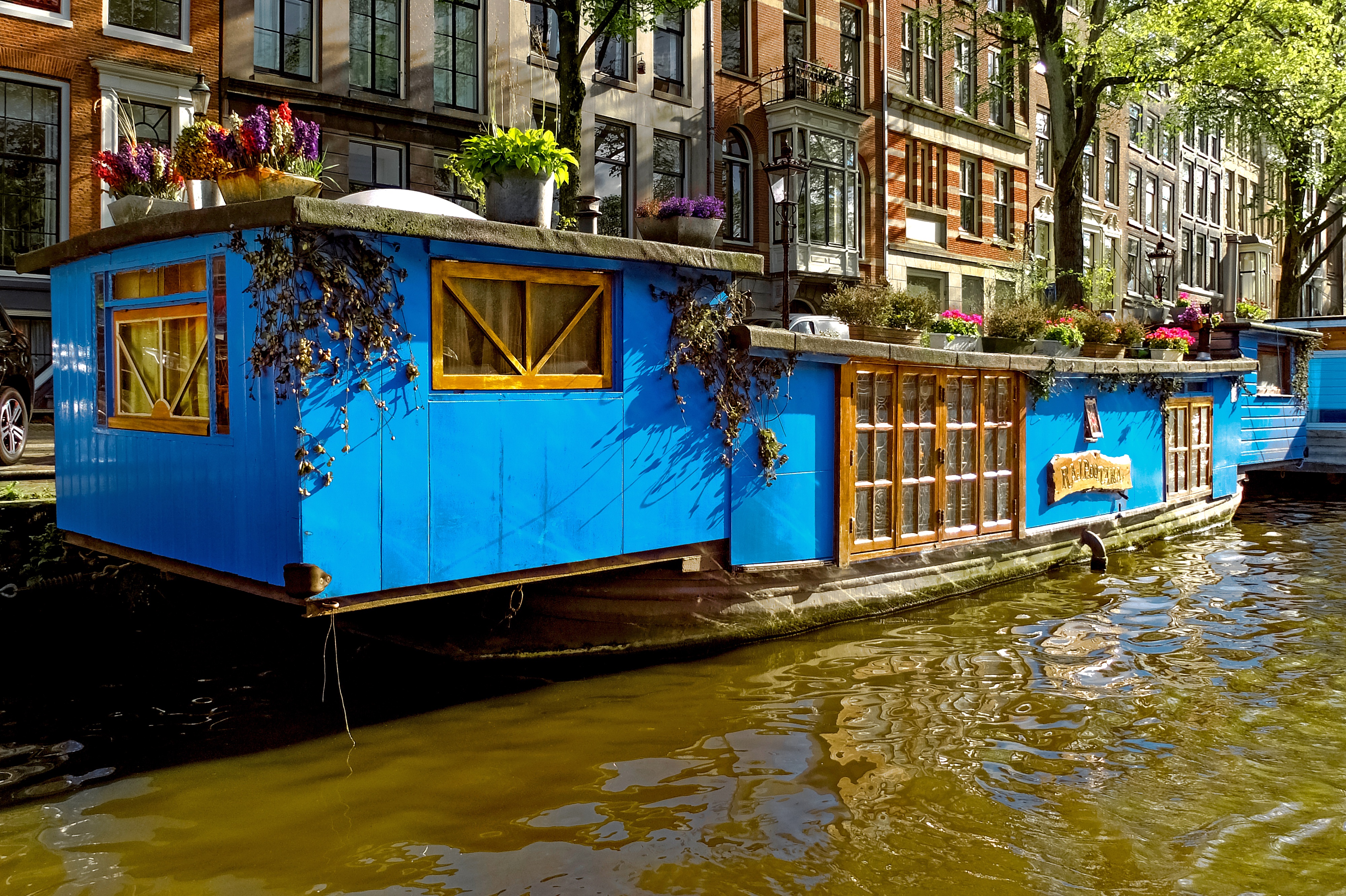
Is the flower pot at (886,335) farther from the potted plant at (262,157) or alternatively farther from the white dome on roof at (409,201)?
the potted plant at (262,157)

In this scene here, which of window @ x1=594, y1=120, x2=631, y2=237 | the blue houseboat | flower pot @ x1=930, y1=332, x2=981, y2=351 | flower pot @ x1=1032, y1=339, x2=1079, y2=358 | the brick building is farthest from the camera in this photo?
window @ x1=594, y1=120, x2=631, y2=237

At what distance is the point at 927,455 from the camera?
9.22 meters

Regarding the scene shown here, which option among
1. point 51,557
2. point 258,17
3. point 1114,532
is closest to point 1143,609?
point 1114,532

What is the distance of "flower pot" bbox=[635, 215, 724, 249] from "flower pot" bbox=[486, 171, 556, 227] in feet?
3.22

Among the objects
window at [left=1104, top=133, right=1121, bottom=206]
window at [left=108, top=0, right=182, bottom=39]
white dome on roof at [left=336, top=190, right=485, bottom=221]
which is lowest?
white dome on roof at [left=336, top=190, right=485, bottom=221]

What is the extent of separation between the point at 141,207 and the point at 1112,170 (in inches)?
1376

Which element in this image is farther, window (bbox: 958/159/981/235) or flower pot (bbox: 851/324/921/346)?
window (bbox: 958/159/981/235)

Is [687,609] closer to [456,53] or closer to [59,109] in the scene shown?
[59,109]

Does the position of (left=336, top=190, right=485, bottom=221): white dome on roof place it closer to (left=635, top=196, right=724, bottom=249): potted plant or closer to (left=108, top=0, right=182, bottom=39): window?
(left=635, top=196, right=724, bottom=249): potted plant

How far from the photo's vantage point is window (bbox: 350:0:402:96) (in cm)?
1747

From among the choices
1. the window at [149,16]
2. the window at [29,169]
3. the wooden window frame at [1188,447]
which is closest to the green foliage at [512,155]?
the wooden window frame at [1188,447]

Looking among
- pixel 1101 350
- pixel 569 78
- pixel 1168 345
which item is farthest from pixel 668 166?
pixel 1101 350

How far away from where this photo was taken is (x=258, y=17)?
16484 millimetres

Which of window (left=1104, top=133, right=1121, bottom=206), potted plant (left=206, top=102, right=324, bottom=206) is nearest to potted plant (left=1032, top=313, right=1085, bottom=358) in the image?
potted plant (left=206, top=102, right=324, bottom=206)
